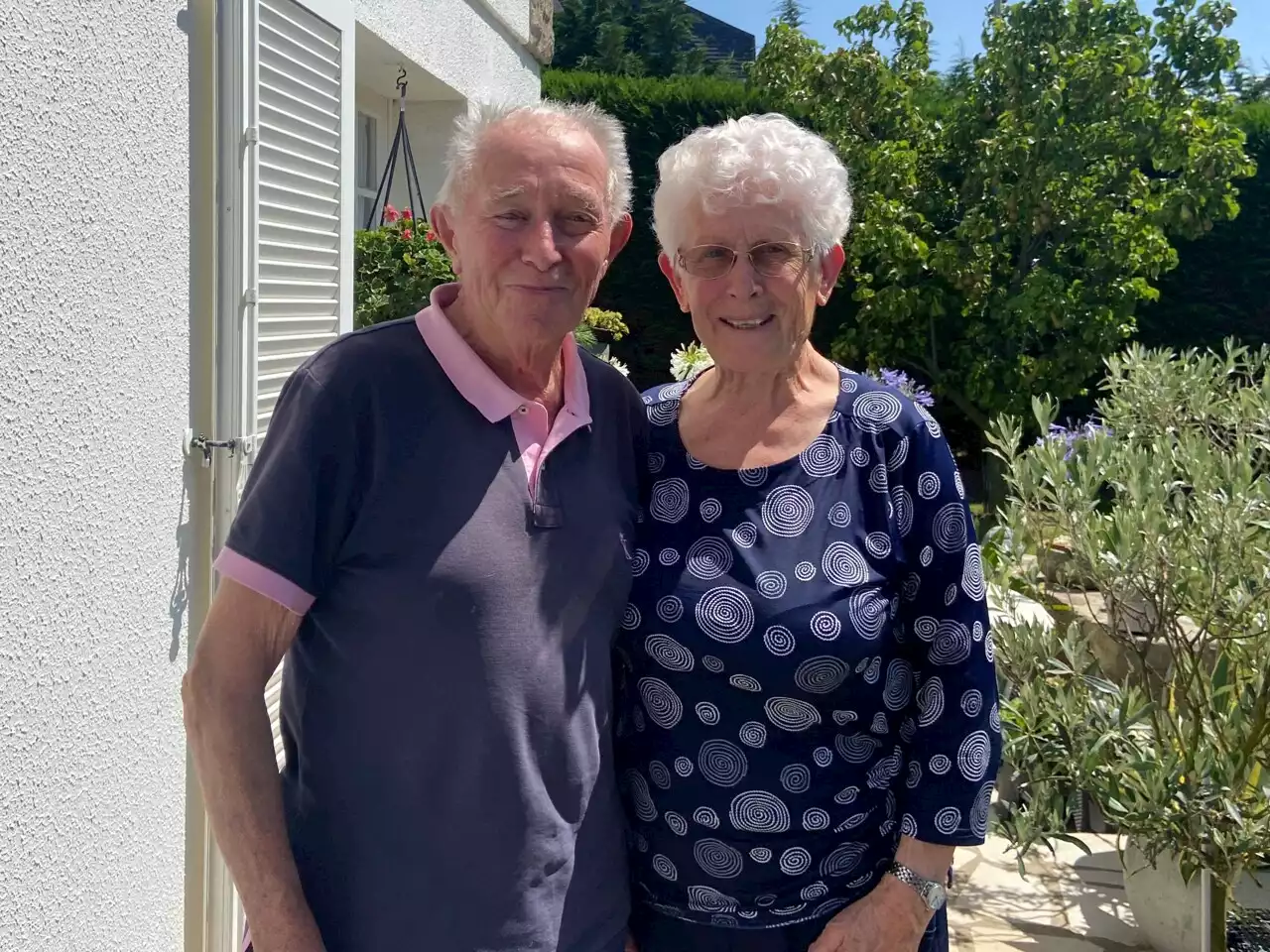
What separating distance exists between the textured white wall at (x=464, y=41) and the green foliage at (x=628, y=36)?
17.0m

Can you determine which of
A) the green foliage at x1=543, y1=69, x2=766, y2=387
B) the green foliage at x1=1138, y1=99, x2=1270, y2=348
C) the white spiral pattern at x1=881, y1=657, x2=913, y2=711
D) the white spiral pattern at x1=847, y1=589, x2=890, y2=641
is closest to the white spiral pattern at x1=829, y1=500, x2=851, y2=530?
the white spiral pattern at x1=847, y1=589, x2=890, y2=641

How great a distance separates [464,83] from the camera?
548 centimetres

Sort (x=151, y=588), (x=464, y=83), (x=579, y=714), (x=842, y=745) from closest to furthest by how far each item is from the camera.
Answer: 1. (x=579, y=714)
2. (x=842, y=745)
3. (x=151, y=588)
4. (x=464, y=83)

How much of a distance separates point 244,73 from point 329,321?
0.95 m

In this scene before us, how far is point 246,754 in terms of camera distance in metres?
1.41

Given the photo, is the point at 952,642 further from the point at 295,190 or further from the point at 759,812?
the point at 295,190

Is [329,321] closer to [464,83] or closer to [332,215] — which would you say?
[332,215]

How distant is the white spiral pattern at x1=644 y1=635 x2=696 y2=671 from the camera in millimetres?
1674

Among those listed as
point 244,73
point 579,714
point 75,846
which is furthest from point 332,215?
point 579,714

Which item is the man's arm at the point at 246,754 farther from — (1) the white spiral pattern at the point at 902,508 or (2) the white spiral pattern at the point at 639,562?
(1) the white spiral pattern at the point at 902,508

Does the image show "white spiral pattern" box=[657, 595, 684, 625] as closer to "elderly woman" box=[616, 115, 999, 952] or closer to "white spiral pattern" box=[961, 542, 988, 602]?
"elderly woman" box=[616, 115, 999, 952]

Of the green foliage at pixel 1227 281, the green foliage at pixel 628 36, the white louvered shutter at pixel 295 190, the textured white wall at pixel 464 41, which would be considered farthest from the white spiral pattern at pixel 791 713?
Answer: the green foliage at pixel 628 36

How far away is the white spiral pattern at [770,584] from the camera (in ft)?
5.39

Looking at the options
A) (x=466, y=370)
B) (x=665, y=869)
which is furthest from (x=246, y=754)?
(x=665, y=869)
